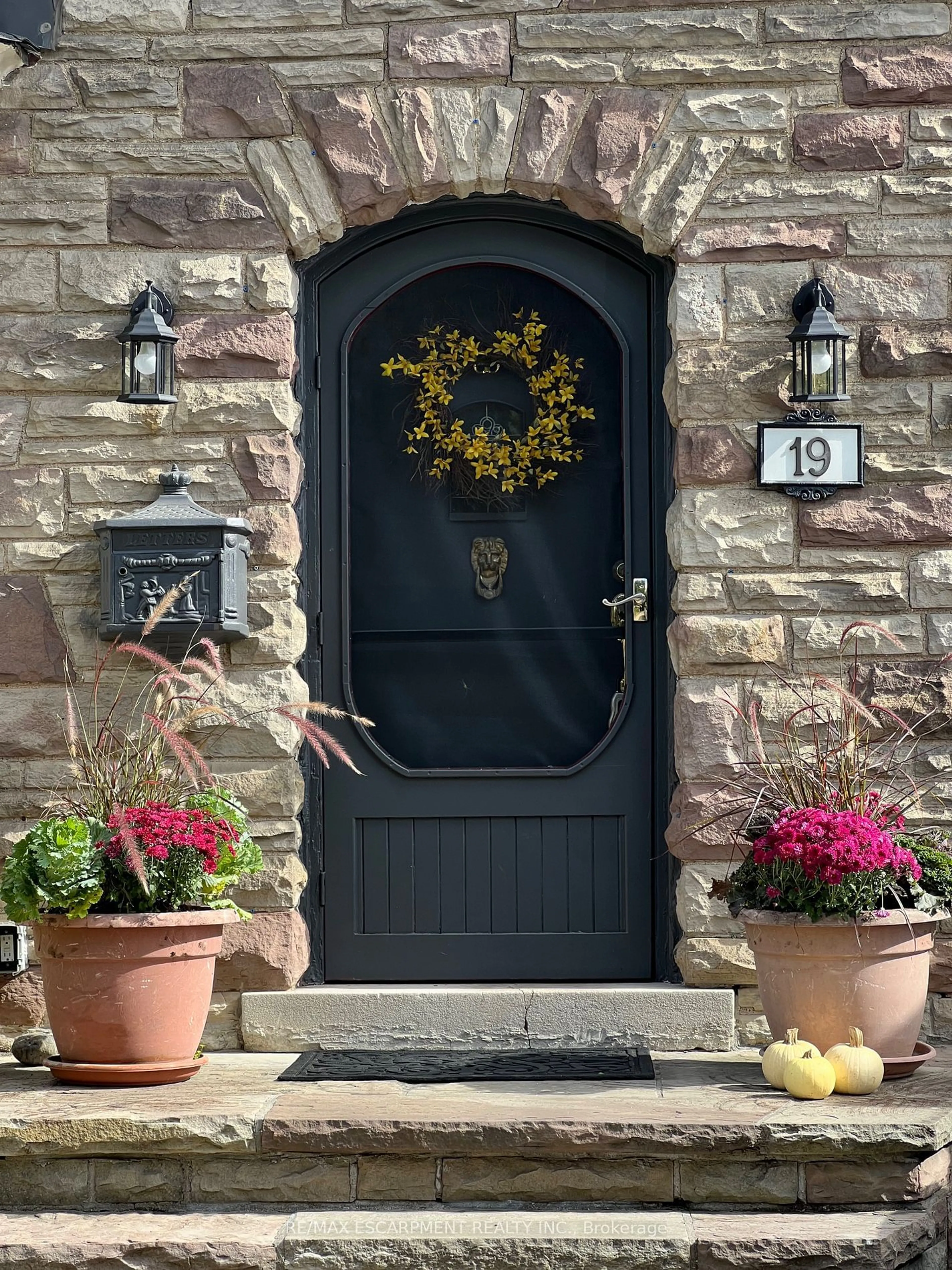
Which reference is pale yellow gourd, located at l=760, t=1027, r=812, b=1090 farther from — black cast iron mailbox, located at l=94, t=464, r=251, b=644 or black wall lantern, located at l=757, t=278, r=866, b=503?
black cast iron mailbox, located at l=94, t=464, r=251, b=644

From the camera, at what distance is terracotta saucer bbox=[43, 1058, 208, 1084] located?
378 centimetres

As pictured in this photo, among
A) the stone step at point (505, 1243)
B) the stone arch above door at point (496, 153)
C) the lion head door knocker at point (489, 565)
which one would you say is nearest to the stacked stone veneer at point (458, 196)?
the stone arch above door at point (496, 153)

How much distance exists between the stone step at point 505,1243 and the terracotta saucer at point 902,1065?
48 centimetres

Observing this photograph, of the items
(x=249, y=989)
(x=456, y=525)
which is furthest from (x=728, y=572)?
(x=249, y=989)

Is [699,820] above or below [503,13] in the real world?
below

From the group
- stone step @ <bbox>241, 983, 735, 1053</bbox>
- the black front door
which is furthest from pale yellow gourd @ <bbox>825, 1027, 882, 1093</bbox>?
the black front door

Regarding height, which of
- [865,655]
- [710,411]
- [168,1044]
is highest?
[710,411]

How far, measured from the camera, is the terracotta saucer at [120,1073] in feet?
12.4

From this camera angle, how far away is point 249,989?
4.40 m

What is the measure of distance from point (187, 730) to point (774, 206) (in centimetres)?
234

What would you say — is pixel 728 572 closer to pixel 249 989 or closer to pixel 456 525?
pixel 456 525

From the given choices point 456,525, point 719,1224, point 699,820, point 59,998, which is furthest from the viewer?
point 456,525

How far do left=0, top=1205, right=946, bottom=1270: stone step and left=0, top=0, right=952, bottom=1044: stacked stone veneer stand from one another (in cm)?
112

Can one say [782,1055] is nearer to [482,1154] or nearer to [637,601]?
[482,1154]
